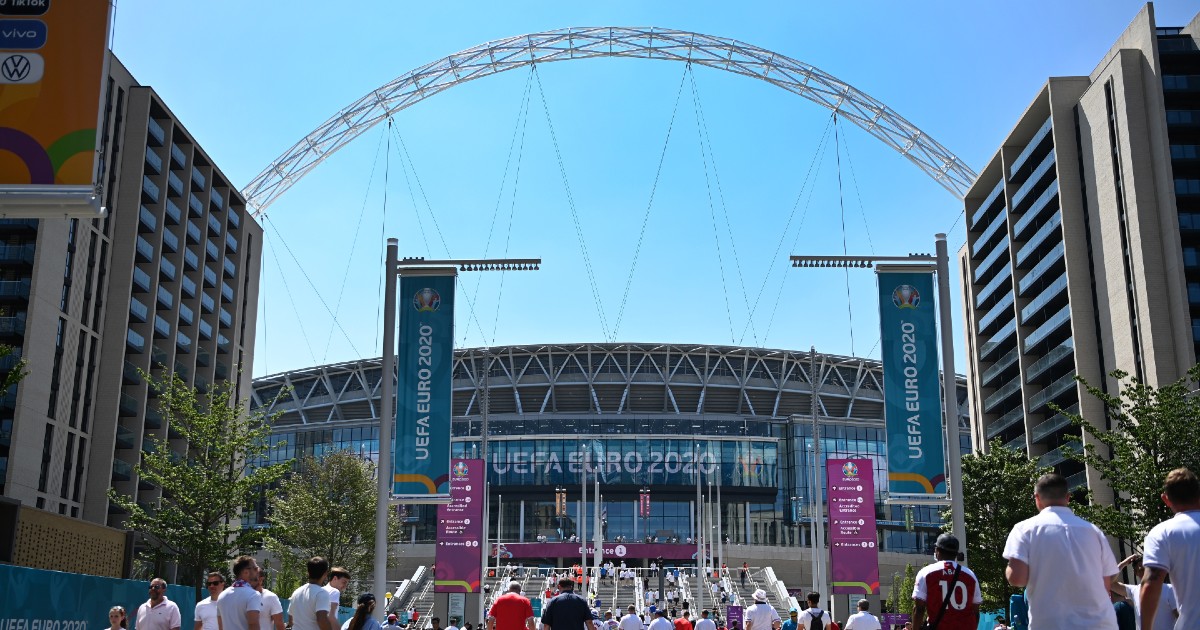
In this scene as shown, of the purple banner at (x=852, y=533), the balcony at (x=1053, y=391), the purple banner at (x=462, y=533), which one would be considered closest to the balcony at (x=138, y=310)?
the purple banner at (x=462, y=533)

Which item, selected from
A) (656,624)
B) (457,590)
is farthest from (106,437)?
(656,624)

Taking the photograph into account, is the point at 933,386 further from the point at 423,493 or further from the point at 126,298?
the point at 126,298

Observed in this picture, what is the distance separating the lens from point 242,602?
44.9 feet

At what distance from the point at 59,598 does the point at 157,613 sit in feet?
24.0

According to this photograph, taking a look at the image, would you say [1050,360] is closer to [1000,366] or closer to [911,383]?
[1000,366]

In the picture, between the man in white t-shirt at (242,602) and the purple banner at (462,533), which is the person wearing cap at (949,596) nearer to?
the man in white t-shirt at (242,602)

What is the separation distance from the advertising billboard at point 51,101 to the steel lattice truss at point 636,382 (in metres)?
103

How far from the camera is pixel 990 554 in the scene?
2115 inches

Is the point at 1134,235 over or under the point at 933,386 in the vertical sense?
over

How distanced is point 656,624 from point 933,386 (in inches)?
312

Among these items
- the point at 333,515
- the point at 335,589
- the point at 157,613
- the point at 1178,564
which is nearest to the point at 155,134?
the point at 333,515

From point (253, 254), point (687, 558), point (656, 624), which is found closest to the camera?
point (656, 624)

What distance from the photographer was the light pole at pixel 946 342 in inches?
960

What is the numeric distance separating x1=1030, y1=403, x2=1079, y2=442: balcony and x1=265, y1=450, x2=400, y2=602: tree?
148 feet
